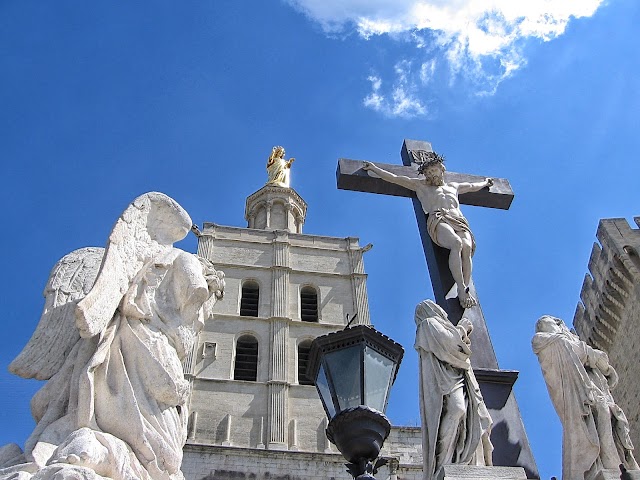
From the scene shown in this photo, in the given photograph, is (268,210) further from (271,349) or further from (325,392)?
(325,392)

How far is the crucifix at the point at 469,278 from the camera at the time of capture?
16.2 feet

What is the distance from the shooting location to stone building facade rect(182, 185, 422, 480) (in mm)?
25078

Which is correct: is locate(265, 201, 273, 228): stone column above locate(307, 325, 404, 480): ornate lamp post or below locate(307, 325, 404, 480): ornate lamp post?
above

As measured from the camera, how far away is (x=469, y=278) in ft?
19.4

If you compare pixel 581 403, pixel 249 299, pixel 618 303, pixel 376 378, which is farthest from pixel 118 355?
pixel 249 299

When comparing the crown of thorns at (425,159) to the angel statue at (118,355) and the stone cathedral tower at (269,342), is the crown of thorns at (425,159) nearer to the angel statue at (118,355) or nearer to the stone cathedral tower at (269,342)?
the angel statue at (118,355)

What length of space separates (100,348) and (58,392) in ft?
0.96

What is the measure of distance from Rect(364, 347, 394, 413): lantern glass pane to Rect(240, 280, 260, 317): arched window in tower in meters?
29.4

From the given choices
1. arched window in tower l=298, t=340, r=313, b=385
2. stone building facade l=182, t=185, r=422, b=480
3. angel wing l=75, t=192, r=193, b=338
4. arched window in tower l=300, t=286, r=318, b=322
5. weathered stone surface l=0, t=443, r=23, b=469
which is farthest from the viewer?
arched window in tower l=300, t=286, r=318, b=322

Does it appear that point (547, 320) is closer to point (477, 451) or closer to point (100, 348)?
point (477, 451)

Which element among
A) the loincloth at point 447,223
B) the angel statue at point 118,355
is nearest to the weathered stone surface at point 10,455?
the angel statue at point 118,355

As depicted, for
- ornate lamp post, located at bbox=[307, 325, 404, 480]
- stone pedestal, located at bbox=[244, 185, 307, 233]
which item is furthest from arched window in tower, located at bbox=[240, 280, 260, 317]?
ornate lamp post, located at bbox=[307, 325, 404, 480]

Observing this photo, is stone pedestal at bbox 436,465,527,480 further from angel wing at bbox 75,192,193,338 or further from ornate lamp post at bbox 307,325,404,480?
angel wing at bbox 75,192,193,338

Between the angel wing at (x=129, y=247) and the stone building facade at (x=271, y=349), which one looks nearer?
the angel wing at (x=129, y=247)
